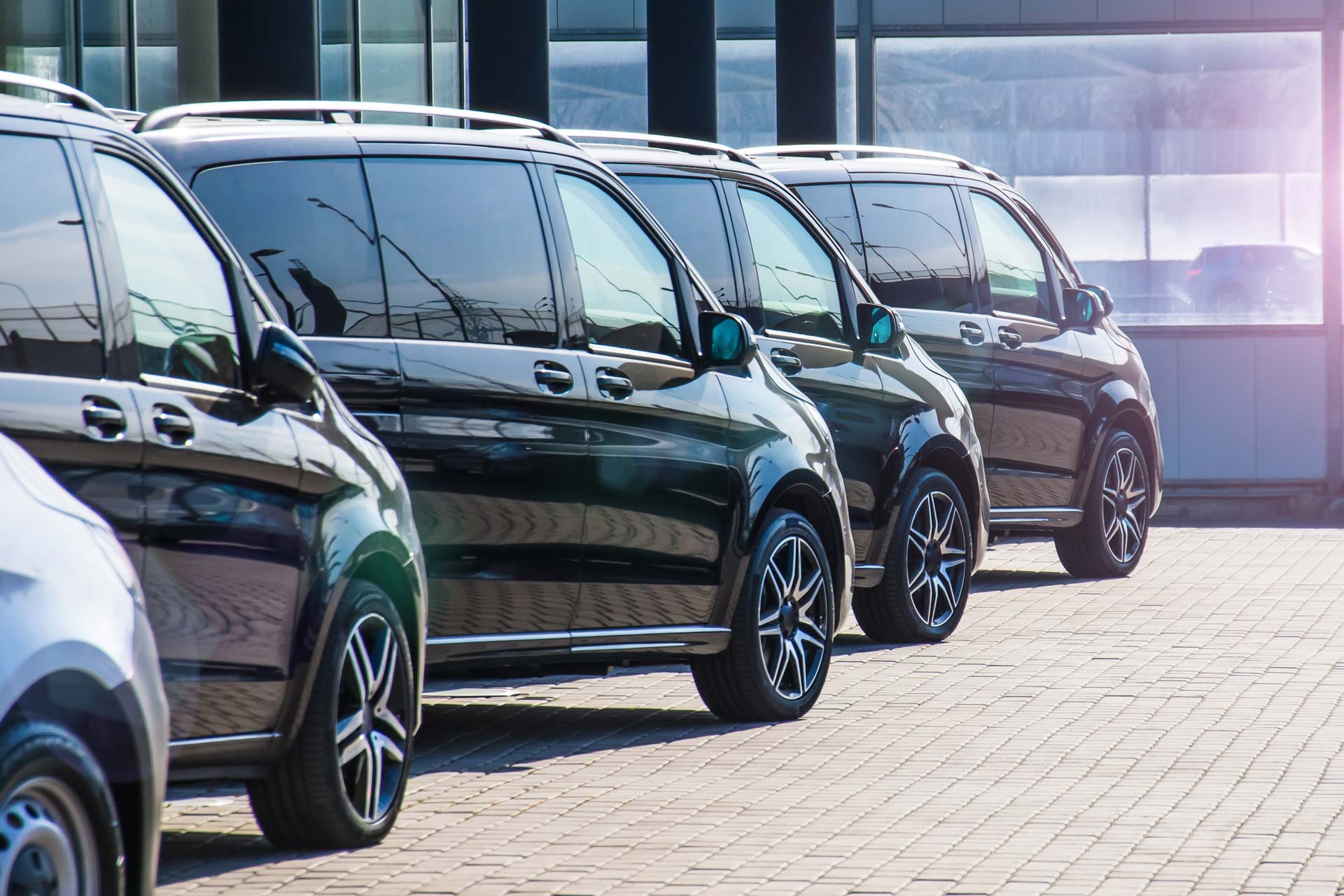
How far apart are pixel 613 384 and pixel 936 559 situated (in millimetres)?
3860

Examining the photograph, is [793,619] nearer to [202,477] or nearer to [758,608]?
[758,608]

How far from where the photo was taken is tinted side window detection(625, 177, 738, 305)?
400 inches

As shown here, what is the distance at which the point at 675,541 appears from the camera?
845cm

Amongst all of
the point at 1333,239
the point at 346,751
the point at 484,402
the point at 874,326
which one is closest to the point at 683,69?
the point at 874,326

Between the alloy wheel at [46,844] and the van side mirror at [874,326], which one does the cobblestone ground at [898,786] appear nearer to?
the van side mirror at [874,326]

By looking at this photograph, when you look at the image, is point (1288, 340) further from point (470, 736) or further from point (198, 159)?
point (198, 159)

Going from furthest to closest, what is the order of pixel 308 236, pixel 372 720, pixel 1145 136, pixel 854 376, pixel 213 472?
pixel 1145 136, pixel 854 376, pixel 308 236, pixel 372 720, pixel 213 472

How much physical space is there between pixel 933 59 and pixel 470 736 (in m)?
14.2

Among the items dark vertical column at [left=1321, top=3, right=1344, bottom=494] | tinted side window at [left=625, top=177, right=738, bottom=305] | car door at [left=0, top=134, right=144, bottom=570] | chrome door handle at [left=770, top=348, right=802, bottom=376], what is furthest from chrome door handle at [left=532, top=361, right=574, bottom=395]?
dark vertical column at [left=1321, top=3, right=1344, bottom=494]

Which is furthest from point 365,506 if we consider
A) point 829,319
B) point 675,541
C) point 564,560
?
point 829,319

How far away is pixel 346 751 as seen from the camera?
629 centimetres

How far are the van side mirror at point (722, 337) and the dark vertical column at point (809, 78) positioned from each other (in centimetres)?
1031

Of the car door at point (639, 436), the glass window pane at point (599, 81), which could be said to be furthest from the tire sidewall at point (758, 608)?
the glass window pane at point (599, 81)

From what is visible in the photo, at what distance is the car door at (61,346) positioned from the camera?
4.99m
